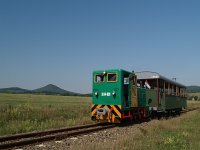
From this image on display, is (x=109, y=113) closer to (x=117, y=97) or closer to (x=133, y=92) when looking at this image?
(x=117, y=97)

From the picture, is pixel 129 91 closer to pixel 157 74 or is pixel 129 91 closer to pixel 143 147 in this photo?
pixel 157 74

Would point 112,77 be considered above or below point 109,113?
above

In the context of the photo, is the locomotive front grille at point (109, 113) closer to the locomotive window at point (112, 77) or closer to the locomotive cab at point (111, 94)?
the locomotive cab at point (111, 94)

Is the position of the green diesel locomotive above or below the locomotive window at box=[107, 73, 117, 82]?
Result: below

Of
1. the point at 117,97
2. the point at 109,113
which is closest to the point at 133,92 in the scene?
the point at 117,97

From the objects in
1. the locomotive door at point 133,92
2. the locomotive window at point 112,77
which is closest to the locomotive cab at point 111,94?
the locomotive window at point 112,77

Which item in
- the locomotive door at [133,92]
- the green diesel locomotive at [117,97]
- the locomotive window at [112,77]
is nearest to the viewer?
the green diesel locomotive at [117,97]

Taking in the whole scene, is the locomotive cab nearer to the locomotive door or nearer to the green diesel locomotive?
the green diesel locomotive

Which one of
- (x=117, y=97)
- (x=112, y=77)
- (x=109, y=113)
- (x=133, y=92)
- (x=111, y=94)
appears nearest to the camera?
(x=109, y=113)

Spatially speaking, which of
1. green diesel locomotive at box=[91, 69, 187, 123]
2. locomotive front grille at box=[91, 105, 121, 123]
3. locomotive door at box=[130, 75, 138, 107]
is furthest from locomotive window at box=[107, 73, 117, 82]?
locomotive front grille at box=[91, 105, 121, 123]

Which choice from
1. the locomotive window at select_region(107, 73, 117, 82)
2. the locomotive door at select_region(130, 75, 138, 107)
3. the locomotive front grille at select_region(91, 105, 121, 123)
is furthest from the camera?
the locomotive door at select_region(130, 75, 138, 107)

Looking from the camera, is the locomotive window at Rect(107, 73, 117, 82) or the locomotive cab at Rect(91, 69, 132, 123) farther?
the locomotive window at Rect(107, 73, 117, 82)

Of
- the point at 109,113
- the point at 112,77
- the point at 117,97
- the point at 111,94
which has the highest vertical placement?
the point at 112,77

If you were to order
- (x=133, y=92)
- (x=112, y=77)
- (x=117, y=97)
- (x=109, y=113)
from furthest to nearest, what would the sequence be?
1. (x=133, y=92)
2. (x=112, y=77)
3. (x=117, y=97)
4. (x=109, y=113)
